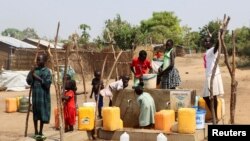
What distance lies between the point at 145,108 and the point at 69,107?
1.89m

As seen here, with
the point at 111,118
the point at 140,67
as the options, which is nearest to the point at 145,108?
the point at 111,118

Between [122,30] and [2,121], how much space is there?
2268 centimetres

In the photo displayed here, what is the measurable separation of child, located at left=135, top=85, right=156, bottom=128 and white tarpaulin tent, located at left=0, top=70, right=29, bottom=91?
546 inches

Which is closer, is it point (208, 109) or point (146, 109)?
point (146, 109)

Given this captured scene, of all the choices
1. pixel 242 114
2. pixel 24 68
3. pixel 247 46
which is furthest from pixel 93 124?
pixel 247 46

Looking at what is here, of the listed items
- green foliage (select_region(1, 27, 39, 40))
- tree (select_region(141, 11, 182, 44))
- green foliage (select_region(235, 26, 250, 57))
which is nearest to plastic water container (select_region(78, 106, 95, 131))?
green foliage (select_region(235, 26, 250, 57))

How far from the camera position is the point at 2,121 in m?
11.5

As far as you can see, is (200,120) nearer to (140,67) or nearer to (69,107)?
(140,67)

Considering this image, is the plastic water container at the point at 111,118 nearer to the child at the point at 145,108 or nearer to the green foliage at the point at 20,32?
the child at the point at 145,108

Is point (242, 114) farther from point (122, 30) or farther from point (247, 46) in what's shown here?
point (122, 30)

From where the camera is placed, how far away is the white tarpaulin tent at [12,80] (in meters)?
20.9

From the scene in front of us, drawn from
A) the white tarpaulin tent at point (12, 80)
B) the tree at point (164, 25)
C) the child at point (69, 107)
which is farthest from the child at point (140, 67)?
the tree at point (164, 25)

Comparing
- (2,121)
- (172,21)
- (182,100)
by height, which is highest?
(172,21)

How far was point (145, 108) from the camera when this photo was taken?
7.96 m
